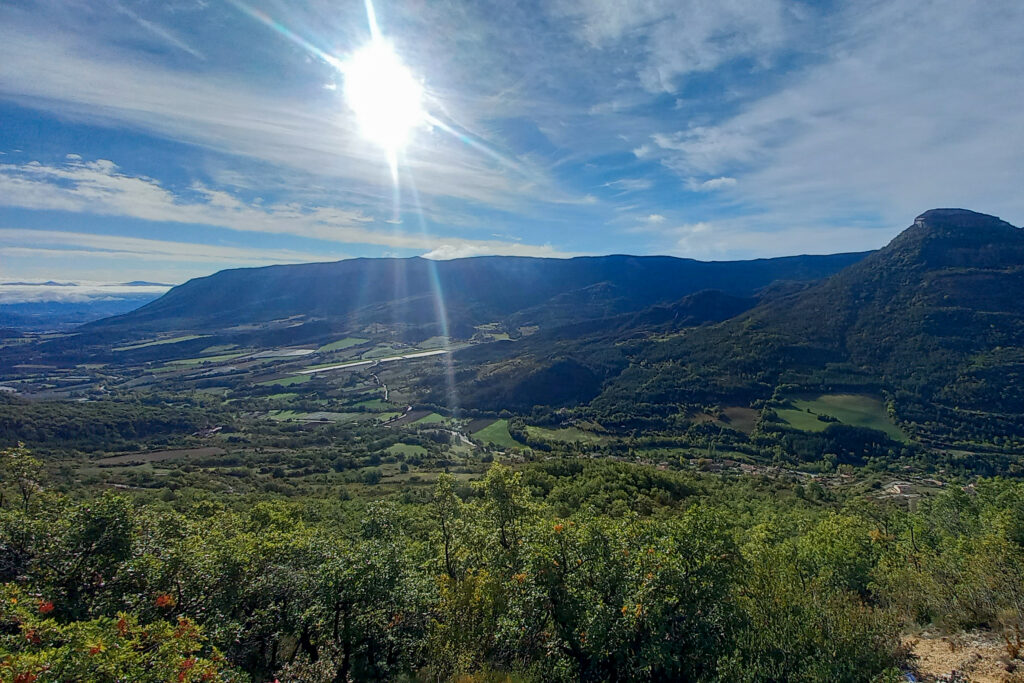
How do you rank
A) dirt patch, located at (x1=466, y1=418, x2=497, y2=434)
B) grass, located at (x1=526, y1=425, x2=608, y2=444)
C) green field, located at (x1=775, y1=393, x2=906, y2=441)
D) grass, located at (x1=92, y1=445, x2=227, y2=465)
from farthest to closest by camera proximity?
1. dirt patch, located at (x1=466, y1=418, x2=497, y2=434)
2. grass, located at (x1=526, y1=425, x2=608, y2=444)
3. green field, located at (x1=775, y1=393, x2=906, y2=441)
4. grass, located at (x1=92, y1=445, x2=227, y2=465)

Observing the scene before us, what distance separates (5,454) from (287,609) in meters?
23.4

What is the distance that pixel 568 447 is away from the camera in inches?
5856

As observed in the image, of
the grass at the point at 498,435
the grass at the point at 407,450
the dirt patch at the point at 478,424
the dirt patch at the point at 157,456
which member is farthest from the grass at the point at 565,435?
the dirt patch at the point at 157,456

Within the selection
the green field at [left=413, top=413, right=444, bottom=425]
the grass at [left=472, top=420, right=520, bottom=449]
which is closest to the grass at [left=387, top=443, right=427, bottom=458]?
the grass at [left=472, top=420, right=520, bottom=449]

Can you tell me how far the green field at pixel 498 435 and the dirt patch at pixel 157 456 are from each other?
265ft

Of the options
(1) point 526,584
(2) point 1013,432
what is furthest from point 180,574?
(2) point 1013,432

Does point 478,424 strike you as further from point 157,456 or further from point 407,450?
point 157,456

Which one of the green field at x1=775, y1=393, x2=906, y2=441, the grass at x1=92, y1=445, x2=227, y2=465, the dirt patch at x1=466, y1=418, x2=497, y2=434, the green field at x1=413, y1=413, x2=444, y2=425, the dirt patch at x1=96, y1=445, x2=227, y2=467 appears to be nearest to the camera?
the dirt patch at x1=96, y1=445, x2=227, y2=467

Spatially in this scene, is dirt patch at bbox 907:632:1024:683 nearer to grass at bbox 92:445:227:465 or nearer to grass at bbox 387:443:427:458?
grass at bbox 387:443:427:458

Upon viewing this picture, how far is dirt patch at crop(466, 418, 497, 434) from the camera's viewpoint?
169125 millimetres

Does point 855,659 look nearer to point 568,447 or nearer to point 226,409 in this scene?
point 568,447

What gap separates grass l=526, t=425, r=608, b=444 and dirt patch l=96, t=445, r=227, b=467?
328 feet

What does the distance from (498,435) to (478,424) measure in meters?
17.1

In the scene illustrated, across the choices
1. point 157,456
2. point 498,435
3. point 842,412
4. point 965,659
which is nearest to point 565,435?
point 498,435
